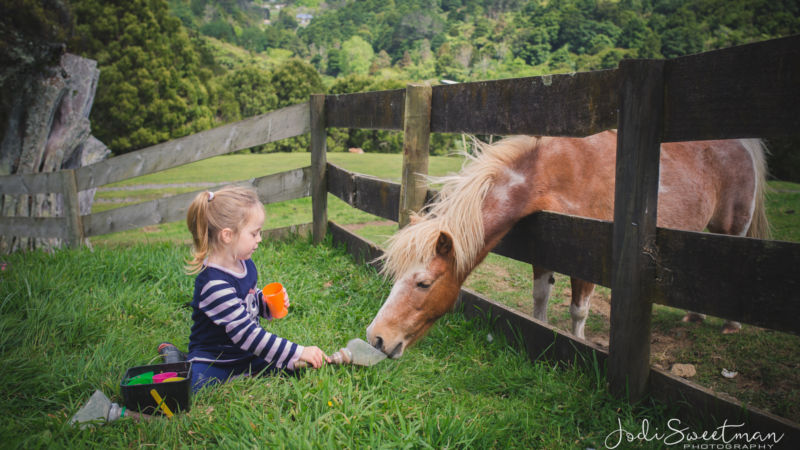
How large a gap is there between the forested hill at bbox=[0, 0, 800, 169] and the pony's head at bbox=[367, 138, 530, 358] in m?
6.78

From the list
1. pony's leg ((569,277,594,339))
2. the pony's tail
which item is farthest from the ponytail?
the pony's tail

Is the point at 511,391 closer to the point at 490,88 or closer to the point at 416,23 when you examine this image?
the point at 490,88

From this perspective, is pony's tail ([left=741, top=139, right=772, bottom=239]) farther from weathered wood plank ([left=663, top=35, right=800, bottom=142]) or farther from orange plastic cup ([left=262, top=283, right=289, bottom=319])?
orange plastic cup ([left=262, top=283, right=289, bottom=319])

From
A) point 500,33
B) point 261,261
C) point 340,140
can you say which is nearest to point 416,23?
point 500,33

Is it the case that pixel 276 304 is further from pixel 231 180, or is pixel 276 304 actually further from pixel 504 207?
pixel 231 180

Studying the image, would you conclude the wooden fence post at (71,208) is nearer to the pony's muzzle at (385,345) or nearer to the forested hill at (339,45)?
the forested hill at (339,45)

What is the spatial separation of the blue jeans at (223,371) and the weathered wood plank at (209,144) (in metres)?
3.05

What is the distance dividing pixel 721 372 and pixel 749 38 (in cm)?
3678

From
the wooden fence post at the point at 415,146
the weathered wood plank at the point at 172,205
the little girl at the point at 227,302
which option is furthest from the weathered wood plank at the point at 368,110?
the little girl at the point at 227,302

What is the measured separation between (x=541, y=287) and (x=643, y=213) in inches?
59.0

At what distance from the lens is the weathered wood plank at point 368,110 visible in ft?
12.7

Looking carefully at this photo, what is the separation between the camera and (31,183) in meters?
6.06

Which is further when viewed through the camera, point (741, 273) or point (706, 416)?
point (706, 416)

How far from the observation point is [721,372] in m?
3.42
